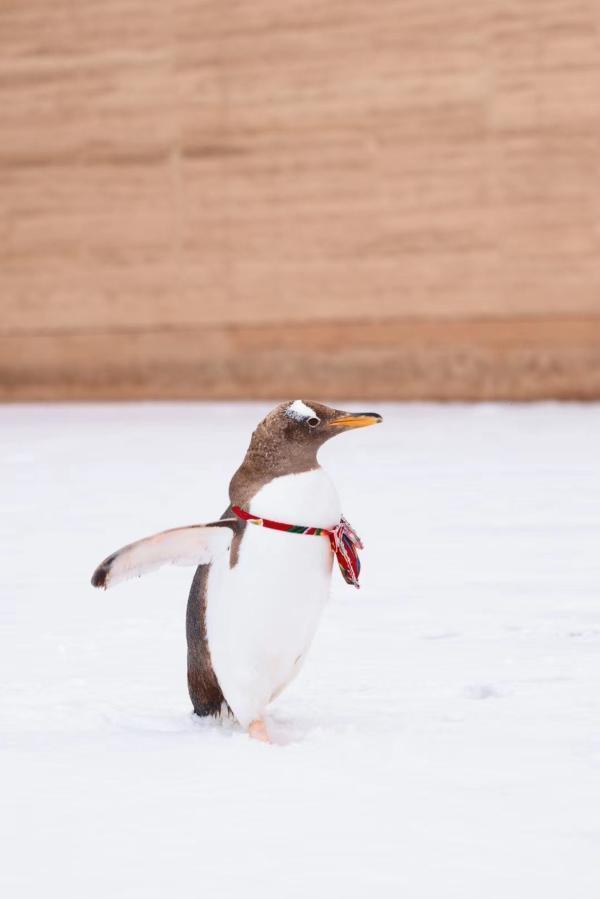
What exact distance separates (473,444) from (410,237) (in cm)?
157

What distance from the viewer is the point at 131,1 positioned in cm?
594

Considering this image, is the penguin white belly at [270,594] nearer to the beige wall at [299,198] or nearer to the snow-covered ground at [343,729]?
the snow-covered ground at [343,729]

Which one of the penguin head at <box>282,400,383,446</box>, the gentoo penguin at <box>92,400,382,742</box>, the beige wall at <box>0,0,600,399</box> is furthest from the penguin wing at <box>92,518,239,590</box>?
the beige wall at <box>0,0,600,399</box>

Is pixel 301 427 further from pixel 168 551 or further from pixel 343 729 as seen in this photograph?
pixel 343 729

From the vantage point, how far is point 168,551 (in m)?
1.46

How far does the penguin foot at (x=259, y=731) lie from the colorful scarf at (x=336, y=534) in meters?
0.16

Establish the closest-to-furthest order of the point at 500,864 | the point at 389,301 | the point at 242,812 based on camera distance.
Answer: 1. the point at 500,864
2. the point at 242,812
3. the point at 389,301

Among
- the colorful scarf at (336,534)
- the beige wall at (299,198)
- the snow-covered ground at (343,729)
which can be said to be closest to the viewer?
the snow-covered ground at (343,729)

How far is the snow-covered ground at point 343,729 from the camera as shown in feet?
3.70

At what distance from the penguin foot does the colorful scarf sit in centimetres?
16

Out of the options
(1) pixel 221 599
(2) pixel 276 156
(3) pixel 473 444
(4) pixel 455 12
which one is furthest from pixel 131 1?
(1) pixel 221 599

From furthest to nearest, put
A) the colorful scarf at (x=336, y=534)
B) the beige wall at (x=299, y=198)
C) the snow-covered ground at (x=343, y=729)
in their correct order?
the beige wall at (x=299, y=198) < the colorful scarf at (x=336, y=534) < the snow-covered ground at (x=343, y=729)

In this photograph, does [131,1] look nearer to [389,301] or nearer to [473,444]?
[389,301]

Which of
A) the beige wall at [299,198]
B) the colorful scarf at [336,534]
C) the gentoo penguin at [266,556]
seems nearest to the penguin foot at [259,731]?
the gentoo penguin at [266,556]
